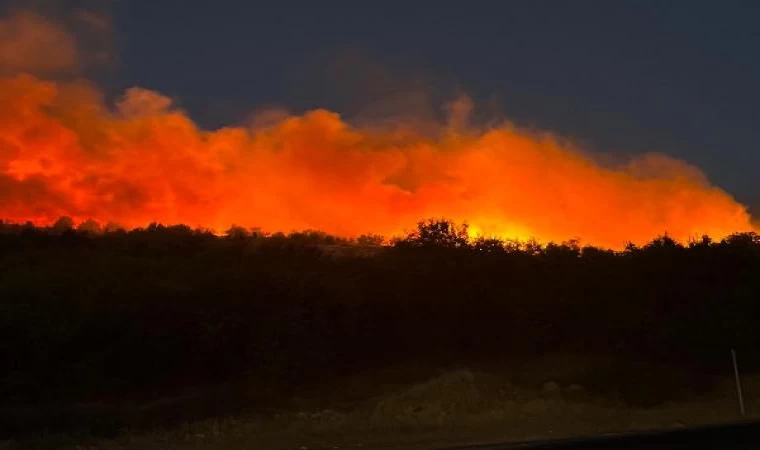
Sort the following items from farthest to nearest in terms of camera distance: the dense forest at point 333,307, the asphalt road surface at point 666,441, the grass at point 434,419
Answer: the dense forest at point 333,307 → the grass at point 434,419 → the asphalt road surface at point 666,441

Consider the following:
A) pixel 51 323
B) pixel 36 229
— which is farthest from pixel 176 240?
pixel 51 323

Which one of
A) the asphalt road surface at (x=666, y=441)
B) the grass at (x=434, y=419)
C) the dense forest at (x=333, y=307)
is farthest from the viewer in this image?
the dense forest at (x=333, y=307)

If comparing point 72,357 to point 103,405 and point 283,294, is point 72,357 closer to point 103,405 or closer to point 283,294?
point 103,405

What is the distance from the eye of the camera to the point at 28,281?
37156 mm

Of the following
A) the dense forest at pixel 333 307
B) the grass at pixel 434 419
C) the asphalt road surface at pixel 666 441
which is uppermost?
the dense forest at pixel 333 307

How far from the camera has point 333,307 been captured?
37.8 m

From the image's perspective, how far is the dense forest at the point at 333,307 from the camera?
33.7 meters

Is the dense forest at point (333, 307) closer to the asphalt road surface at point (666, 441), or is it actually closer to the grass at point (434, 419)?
the grass at point (434, 419)

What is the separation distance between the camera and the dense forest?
33.7 metres

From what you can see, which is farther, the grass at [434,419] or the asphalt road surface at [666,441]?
the grass at [434,419]

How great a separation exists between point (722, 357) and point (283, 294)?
23430 mm

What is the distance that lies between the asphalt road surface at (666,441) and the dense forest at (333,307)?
19.5 m

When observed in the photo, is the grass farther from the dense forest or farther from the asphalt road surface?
the dense forest

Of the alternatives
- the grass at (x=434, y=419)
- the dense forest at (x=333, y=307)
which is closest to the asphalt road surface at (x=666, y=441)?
the grass at (x=434, y=419)
